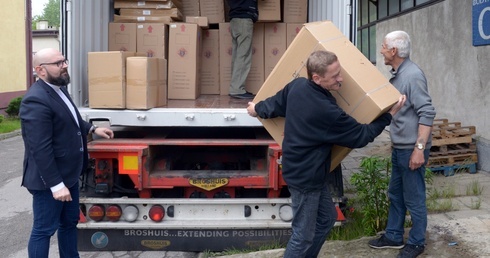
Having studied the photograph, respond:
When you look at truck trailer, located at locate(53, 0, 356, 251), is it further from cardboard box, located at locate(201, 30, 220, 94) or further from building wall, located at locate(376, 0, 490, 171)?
building wall, located at locate(376, 0, 490, 171)

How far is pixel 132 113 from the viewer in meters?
4.61

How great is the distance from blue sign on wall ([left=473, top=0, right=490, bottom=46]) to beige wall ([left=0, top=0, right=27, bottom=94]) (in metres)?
15.7

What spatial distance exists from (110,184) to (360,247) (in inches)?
84.5

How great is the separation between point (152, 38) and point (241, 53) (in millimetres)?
1018

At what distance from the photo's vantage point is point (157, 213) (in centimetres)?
444

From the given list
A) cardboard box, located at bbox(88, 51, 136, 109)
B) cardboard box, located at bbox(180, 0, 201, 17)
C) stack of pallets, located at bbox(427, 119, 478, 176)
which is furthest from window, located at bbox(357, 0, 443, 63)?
cardboard box, located at bbox(88, 51, 136, 109)

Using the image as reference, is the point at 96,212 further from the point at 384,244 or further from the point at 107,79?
the point at 384,244

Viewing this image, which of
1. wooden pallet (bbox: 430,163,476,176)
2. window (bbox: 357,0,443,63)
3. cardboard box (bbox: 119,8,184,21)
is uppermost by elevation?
window (bbox: 357,0,443,63)

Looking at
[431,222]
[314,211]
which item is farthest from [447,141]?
[314,211]

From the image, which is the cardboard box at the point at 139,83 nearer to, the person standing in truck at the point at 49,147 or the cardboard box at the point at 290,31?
the person standing in truck at the point at 49,147

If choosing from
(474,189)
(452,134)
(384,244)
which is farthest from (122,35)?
(452,134)

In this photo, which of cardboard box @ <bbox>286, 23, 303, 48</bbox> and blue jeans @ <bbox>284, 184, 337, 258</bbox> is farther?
cardboard box @ <bbox>286, 23, 303, 48</bbox>

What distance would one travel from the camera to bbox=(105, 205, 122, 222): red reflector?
4.44m

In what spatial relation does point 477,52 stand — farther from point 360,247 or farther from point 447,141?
point 360,247
